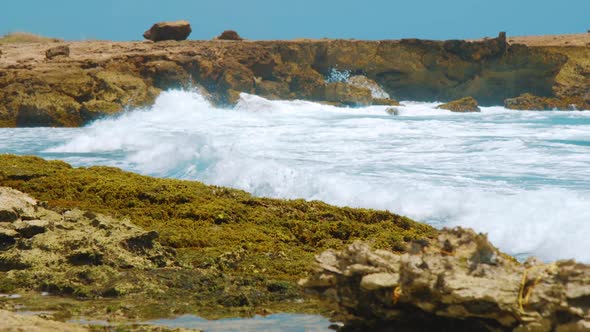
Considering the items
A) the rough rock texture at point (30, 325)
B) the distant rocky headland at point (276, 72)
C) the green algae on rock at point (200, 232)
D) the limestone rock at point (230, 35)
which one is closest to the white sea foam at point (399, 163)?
the distant rocky headland at point (276, 72)

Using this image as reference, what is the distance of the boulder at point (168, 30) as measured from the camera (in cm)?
4431

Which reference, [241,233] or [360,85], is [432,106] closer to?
[360,85]

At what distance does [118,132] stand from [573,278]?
19956 millimetres

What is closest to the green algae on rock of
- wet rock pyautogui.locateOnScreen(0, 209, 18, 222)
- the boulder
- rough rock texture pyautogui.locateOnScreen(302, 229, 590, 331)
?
wet rock pyautogui.locateOnScreen(0, 209, 18, 222)

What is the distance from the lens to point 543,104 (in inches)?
1683

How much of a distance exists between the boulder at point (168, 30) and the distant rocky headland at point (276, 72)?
355 mm

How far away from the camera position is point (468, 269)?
12.8 ft

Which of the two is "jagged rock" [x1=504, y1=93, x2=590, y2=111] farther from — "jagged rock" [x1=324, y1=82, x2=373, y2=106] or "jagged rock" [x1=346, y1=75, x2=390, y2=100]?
"jagged rock" [x1=324, y1=82, x2=373, y2=106]

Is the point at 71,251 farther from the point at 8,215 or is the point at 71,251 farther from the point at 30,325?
the point at 30,325

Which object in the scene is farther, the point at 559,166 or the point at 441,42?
the point at 441,42

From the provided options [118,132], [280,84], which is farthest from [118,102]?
[280,84]

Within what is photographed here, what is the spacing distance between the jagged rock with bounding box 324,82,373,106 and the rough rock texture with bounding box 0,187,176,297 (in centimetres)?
3580

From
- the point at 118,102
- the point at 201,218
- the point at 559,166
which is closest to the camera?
the point at 201,218

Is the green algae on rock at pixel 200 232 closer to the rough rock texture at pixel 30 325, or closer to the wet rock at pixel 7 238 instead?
the wet rock at pixel 7 238
